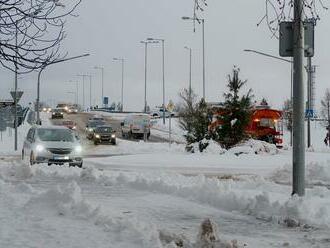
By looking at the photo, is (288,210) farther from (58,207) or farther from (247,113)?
(247,113)

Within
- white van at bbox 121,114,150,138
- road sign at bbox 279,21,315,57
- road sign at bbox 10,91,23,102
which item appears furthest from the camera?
white van at bbox 121,114,150,138

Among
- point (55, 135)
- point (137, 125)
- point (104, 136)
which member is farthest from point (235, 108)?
point (137, 125)

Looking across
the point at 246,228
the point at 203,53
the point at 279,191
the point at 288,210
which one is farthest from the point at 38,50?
the point at 203,53

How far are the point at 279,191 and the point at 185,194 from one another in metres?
2.31

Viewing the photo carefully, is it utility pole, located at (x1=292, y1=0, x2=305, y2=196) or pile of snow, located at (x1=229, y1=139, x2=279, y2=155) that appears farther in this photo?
pile of snow, located at (x1=229, y1=139, x2=279, y2=155)

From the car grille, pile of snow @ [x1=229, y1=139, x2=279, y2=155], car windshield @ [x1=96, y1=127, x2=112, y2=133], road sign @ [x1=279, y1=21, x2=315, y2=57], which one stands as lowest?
pile of snow @ [x1=229, y1=139, x2=279, y2=155]

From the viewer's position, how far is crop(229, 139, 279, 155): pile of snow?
1323 inches

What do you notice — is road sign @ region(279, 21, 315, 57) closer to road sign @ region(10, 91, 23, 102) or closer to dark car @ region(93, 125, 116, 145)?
road sign @ region(10, 91, 23, 102)

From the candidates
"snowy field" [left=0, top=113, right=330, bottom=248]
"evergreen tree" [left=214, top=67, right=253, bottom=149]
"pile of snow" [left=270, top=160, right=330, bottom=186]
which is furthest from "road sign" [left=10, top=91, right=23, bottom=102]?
→ "pile of snow" [left=270, top=160, right=330, bottom=186]

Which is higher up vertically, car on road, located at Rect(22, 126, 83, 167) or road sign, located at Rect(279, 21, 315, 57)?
road sign, located at Rect(279, 21, 315, 57)

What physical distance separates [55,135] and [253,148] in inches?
517

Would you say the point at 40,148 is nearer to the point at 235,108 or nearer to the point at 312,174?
the point at 312,174

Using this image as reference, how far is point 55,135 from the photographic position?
25.5 m

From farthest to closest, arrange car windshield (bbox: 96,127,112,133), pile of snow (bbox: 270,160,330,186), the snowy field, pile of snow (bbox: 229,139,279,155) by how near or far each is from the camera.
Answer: car windshield (bbox: 96,127,112,133), pile of snow (bbox: 229,139,279,155), pile of snow (bbox: 270,160,330,186), the snowy field
